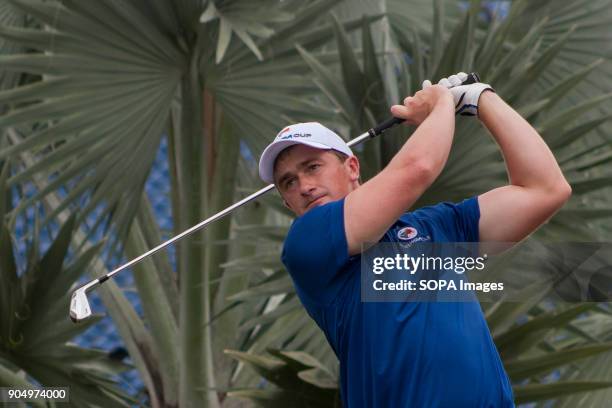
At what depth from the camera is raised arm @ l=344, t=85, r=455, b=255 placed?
2.25 m

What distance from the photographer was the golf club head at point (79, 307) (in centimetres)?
297

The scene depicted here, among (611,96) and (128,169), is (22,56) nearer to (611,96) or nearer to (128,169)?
(128,169)

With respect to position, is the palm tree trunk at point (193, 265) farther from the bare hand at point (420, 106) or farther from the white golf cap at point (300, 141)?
the bare hand at point (420, 106)

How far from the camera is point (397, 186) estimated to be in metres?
2.25

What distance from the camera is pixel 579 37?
470 centimetres

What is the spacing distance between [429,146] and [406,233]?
0.20m

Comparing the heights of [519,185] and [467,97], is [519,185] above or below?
below

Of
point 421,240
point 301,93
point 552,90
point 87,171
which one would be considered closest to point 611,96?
point 552,90

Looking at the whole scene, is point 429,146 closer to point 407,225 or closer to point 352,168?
point 407,225

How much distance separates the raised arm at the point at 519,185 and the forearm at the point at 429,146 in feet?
0.50

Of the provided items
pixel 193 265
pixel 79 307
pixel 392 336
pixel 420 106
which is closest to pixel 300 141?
pixel 420 106

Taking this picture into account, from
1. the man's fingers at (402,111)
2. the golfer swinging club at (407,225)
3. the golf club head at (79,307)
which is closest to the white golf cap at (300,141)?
the golfer swinging club at (407,225)

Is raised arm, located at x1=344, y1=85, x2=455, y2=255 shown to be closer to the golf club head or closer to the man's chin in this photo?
the man's chin

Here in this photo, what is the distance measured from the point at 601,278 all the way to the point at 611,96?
0.75 metres
